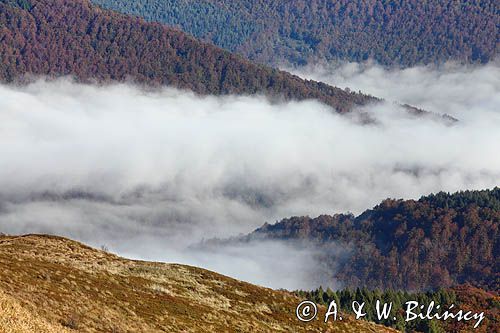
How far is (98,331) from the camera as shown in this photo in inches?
2255

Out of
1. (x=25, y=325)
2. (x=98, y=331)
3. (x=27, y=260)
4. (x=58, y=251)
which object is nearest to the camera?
(x=25, y=325)

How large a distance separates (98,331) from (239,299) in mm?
34200

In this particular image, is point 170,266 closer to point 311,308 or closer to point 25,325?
point 311,308

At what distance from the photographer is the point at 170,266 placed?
3844 inches

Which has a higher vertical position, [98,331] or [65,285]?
[65,285]

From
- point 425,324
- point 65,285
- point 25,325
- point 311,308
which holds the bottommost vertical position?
point 25,325

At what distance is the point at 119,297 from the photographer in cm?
7081

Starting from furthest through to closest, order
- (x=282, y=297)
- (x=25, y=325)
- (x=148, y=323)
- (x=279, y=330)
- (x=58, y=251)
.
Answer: (x=282, y=297), (x=58, y=251), (x=279, y=330), (x=148, y=323), (x=25, y=325)

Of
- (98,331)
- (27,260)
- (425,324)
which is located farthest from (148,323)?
(425,324)

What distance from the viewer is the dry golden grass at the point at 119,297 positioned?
57.6 metres

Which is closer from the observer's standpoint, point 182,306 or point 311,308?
point 182,306

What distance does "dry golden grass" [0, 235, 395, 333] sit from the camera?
57625 millimetres

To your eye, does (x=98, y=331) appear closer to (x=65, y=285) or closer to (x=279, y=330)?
(x=65, y=285)

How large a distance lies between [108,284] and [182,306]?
760cm
